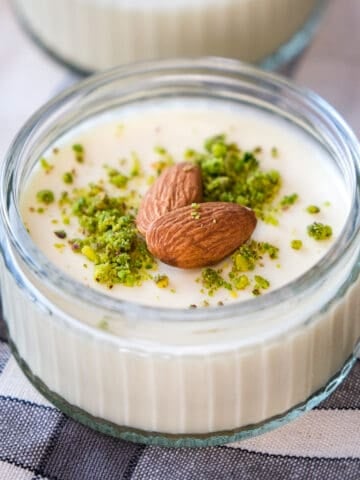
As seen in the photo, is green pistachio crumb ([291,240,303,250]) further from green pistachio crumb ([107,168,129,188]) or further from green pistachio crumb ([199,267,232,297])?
green pistachio crumb ([107,168,129,188])

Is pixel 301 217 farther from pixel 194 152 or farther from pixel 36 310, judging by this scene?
pixel 36 310

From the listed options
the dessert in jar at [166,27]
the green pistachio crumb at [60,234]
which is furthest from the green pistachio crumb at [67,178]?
the dessert in jar at [166,27]

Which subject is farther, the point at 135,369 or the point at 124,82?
the point at 124,82

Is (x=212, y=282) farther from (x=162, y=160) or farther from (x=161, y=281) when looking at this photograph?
(x=162, y=160)

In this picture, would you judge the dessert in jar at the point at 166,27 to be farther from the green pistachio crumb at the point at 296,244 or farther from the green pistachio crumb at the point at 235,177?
the green pistachio crumb at the point at 296,244

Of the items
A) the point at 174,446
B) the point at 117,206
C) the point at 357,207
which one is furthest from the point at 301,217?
the point at 174,446

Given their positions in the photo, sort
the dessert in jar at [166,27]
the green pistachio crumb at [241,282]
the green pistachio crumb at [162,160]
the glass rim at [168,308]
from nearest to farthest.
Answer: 1. the glass rim at [168,308]
2. the green pistachio crumb at [241,282]
3. the green pistachio crumb at [162,160]
4. the dessert in jar at [166,27]
